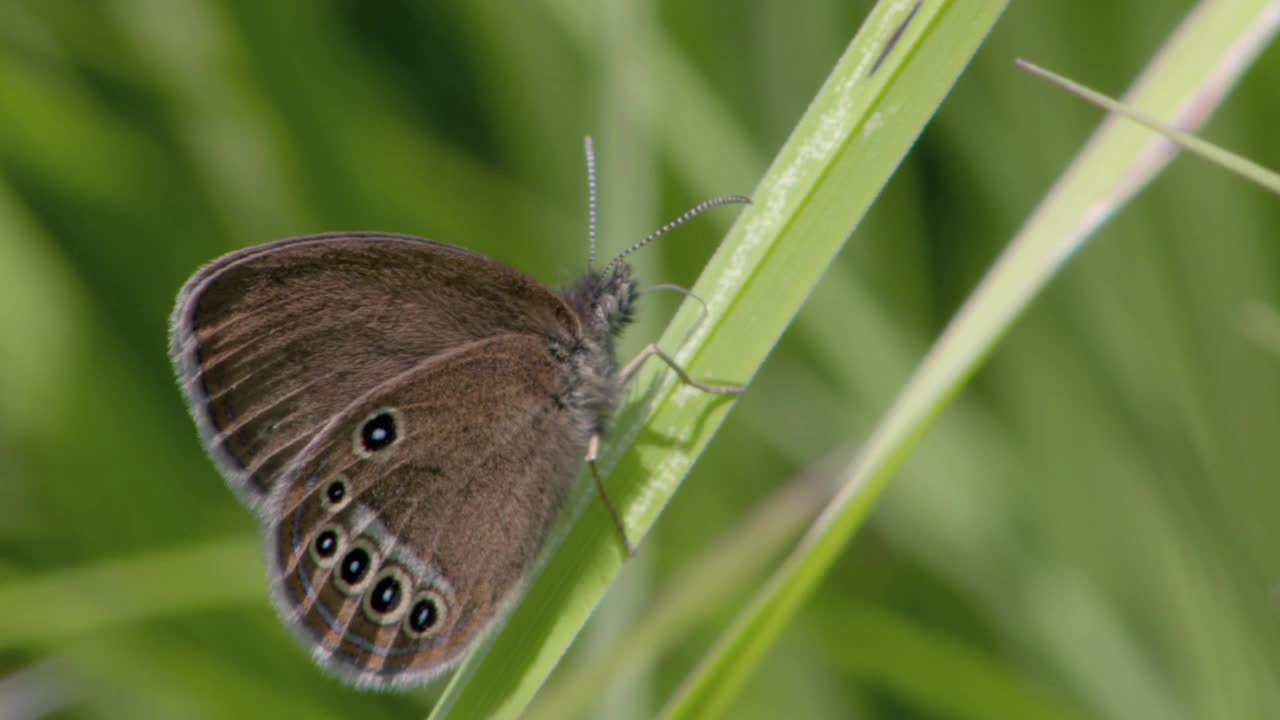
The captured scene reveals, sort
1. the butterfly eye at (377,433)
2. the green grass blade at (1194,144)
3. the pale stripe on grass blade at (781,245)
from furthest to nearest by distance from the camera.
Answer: the butterfly eye at (377,433)
the pale stripe on grass blade at (781,245)
the green grass blade at (1194,144)

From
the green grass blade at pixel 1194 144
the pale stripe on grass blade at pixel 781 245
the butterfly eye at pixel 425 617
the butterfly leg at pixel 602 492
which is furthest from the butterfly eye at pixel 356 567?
the green grass blade at pixel 1194 144

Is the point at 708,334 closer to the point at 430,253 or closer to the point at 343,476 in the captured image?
the point at 430,253

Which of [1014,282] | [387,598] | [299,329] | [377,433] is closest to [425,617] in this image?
[387,598]

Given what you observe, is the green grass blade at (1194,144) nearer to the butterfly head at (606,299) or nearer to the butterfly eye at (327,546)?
the butterfly head at (606,299)

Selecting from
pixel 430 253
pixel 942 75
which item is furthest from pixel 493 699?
pixel 942 75

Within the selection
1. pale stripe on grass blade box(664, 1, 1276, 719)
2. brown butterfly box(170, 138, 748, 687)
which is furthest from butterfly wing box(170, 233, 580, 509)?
pale stripe on grass blade box(664, 1, 1276, 719)

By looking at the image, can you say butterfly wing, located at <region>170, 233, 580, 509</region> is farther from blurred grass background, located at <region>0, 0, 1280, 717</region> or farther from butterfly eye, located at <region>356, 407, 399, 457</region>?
blurred grass background, located at <region>0, 0, 1280, 717</region>
